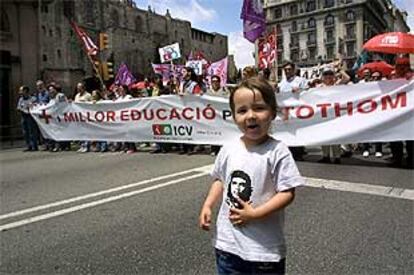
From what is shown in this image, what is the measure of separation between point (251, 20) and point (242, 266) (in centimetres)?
1446

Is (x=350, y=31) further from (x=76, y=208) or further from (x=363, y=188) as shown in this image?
(x=76, y=208)

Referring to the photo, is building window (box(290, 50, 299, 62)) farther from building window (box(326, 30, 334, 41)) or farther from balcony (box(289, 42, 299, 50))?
building window (box(326, 30, 334, 41))

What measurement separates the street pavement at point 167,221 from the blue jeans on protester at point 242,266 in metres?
1.62

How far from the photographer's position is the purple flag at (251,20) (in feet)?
54.0

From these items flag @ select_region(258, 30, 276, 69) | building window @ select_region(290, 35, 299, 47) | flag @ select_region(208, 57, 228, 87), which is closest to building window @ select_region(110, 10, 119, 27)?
building window @ select_region(290, 35, 299, 47)

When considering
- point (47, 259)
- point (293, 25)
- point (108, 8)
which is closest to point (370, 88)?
point (47, 259)

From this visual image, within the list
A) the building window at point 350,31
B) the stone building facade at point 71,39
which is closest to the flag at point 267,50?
the stone building facade at point 71,39

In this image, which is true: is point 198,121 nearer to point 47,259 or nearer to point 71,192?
point 71,192

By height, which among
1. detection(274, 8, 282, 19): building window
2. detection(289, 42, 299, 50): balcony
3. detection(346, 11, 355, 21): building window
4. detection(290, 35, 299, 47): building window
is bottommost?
detection(289, 42, 299, 50): balcony

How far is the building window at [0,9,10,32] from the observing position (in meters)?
25.5

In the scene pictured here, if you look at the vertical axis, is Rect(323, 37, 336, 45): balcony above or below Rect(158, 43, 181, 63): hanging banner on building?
above

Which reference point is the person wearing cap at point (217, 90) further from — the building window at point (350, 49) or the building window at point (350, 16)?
the building window at point (350, 16)

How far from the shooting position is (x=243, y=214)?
8.70ft

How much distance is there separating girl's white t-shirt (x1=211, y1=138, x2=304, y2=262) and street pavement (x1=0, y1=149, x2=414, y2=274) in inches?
68.0
